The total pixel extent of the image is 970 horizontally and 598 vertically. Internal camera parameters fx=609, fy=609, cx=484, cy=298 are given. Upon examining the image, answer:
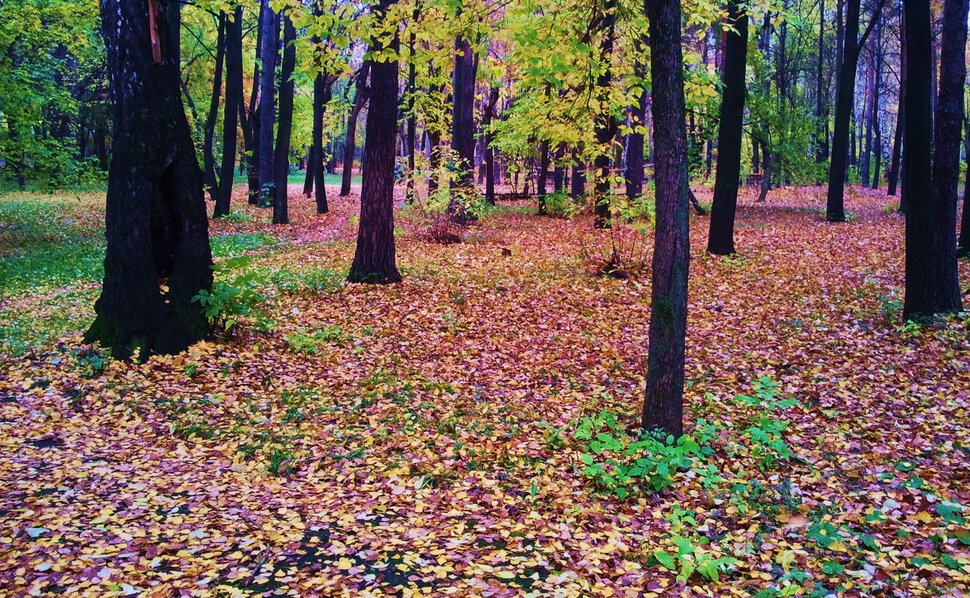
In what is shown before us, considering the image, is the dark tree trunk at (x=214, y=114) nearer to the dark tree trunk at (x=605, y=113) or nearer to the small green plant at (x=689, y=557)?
the dark tree trunk at (x=605, y=113)

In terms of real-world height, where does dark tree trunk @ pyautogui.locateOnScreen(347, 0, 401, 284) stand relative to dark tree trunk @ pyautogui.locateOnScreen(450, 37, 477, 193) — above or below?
below

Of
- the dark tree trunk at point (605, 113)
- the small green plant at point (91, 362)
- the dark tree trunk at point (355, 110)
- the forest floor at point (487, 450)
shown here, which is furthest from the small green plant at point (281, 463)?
the dark tree trunk at point (355, 110)

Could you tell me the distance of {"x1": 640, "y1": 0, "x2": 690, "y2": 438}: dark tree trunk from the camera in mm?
4992

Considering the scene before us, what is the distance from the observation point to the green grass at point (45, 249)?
12.3 m

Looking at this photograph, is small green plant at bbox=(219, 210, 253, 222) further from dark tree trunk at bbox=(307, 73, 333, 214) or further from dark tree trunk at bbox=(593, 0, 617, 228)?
dark tree trunk at bbox=(593, 0, 617, 228)

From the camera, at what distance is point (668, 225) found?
5191 millimetres

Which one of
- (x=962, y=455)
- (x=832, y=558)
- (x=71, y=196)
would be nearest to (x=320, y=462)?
(x=832, y=558)

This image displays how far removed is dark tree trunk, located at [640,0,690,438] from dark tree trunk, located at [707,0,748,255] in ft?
28.0

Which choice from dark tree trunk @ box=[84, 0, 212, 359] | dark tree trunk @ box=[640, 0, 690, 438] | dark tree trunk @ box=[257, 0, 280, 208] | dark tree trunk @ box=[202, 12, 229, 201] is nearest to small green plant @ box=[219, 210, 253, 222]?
dark tree trunk @ box=[202, 12, 229, 201]

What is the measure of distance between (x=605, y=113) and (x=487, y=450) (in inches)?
280

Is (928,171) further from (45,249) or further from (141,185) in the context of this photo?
→ (45,249)

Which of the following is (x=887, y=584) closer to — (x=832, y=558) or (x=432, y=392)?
(x=832, y=558)

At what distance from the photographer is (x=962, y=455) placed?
17.0 ft

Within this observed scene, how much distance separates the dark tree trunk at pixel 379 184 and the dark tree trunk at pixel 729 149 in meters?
7.08
